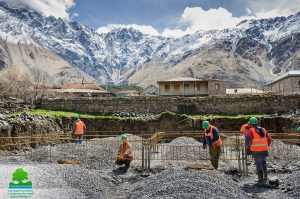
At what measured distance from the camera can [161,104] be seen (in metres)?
25.8

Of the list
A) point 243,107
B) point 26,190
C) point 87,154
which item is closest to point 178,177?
point 26,190

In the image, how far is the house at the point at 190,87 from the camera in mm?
39094

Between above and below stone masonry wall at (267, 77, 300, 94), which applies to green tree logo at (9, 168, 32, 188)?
below

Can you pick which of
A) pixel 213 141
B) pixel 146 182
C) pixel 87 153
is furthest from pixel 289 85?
pixel 146 182

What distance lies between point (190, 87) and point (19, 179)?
3400cm

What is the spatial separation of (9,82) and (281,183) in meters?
33.8

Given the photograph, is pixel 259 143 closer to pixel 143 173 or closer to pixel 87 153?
pixel 143 173

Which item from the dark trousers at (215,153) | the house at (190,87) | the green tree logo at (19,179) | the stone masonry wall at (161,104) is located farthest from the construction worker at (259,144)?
the house at (190,87)

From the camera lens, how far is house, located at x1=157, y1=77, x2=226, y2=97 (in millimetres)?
39094

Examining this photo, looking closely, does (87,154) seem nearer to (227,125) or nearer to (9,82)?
(227,125)

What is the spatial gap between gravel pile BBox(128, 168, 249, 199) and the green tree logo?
9.09 ft

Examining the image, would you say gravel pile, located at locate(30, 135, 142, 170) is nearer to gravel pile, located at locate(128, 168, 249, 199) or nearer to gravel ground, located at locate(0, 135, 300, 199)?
gravel ground, located at locate(0, 135, 300, 199)

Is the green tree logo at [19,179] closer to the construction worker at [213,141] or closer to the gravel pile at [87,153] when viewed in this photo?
the gravel pile at [87,153]

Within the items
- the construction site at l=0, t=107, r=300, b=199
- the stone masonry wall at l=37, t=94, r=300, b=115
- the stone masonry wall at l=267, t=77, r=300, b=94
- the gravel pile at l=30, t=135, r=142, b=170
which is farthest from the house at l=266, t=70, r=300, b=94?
the gravel pile at l=30, t=135, r=142, b=170
